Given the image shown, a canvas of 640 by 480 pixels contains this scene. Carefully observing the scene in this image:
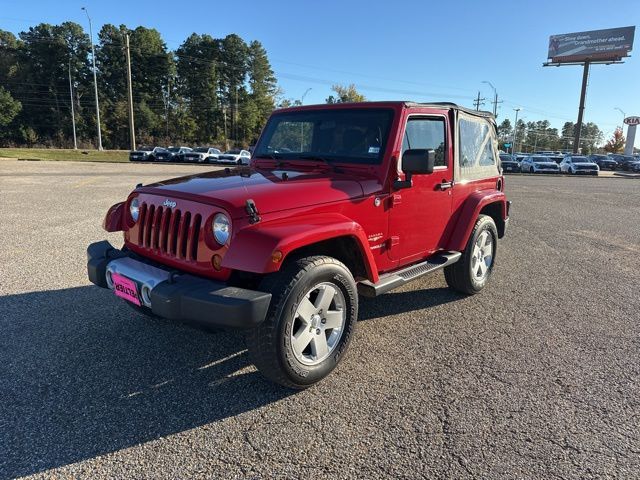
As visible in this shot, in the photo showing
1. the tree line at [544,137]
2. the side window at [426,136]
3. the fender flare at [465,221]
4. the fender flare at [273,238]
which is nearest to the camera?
the fender flare at [273,238]

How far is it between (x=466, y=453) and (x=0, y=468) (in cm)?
244

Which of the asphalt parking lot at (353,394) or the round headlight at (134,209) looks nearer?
the asphalt parking lot at (353,394)

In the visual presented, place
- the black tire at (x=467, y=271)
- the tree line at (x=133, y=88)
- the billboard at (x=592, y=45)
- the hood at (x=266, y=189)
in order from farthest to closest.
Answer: the tree line at (x=133, y=88) → the billboard at (x=592, y=45) → the black tire at (x=467, y=271) → the hood at (x=266, y=189)

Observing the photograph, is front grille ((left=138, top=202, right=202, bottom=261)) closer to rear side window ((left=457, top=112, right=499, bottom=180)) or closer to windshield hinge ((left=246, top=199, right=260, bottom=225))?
windshield hinge ((left=246, top=199, right=260, bottom=225))

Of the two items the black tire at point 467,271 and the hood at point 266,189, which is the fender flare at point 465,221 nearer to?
the black tire at point 467,271

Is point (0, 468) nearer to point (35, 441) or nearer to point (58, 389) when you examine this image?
point (35, 441)

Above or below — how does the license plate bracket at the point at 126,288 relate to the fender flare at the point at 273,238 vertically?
below

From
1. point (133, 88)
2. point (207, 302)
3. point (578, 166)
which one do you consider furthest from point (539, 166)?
point (133, 88)

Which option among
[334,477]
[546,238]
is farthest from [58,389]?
[546,238]

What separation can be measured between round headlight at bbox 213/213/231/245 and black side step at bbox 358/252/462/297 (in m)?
1.24

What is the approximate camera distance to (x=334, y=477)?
2.29m

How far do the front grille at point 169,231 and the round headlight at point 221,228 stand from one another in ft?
0.41

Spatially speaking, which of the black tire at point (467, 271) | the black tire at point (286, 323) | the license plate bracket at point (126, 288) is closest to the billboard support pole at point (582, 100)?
the black tire at point (467, 271)

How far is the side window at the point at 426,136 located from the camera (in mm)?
3898
